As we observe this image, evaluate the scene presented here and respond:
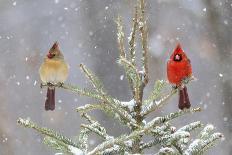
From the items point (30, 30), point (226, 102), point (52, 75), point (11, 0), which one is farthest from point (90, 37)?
point (52, 75)

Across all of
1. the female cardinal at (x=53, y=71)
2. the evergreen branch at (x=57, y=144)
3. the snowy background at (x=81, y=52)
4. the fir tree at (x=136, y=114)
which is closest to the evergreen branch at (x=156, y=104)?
the fir tree at (x=136, y=114)

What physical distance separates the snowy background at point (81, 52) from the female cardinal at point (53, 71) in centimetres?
493

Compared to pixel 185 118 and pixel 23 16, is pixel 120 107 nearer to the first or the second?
pixel 185 118

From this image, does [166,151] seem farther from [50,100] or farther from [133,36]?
[50,100]

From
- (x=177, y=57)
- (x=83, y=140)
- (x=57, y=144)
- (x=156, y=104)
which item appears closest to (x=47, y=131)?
(x=57, y=144)

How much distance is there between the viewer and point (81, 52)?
326 inches

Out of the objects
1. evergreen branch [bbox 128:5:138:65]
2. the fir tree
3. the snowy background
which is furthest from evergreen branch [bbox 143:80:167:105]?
the snowy background

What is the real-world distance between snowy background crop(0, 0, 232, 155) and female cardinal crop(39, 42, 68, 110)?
493cm

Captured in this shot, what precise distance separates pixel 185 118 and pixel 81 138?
5.75m

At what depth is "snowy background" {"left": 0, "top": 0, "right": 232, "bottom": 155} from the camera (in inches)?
294

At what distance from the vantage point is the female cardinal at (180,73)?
178 cm

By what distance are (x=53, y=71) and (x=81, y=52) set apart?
629 centimetres

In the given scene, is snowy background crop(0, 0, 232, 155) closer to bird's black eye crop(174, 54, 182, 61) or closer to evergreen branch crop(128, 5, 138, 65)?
bird's black eye crop(174, 54, 182, 61)

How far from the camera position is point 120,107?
Answer: 64.5 inches
